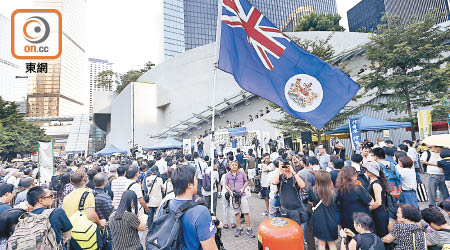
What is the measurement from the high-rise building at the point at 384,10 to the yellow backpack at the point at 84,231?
46.3 m

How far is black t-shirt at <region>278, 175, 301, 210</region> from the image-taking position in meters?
4.09

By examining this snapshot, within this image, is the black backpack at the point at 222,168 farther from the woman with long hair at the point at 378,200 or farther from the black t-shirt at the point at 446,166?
the black t-shirt at the point at 446,166

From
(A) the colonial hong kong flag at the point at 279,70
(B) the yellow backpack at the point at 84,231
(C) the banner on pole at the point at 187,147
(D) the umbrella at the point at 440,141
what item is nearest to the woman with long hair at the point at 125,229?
(B) the yellow backpack at the point at 84,231

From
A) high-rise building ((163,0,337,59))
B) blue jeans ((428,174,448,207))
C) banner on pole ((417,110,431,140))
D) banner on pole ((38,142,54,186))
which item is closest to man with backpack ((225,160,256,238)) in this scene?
blue jeans ((428,174,448,207))

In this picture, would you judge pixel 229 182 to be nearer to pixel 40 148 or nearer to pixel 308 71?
pixel 308 71

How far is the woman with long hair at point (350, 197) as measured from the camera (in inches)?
132

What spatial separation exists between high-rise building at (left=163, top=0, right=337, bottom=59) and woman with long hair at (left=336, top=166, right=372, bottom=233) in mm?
53514

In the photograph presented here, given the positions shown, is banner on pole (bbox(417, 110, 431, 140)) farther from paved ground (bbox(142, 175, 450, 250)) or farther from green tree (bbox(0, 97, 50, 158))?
green tree (bbox(0, 97, 50, 158))

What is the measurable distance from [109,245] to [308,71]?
Answer: 4.25 metres

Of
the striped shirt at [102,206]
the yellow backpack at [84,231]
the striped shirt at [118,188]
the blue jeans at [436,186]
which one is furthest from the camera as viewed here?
the blue jeans at [436,186]

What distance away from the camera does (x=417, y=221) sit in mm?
2590

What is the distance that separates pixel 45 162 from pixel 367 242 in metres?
8.15

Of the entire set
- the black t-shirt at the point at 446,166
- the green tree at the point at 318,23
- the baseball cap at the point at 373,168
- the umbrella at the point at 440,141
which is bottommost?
A: the black t-shirt at the point at 446,166

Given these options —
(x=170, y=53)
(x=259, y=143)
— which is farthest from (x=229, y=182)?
(x=170, y=53)
